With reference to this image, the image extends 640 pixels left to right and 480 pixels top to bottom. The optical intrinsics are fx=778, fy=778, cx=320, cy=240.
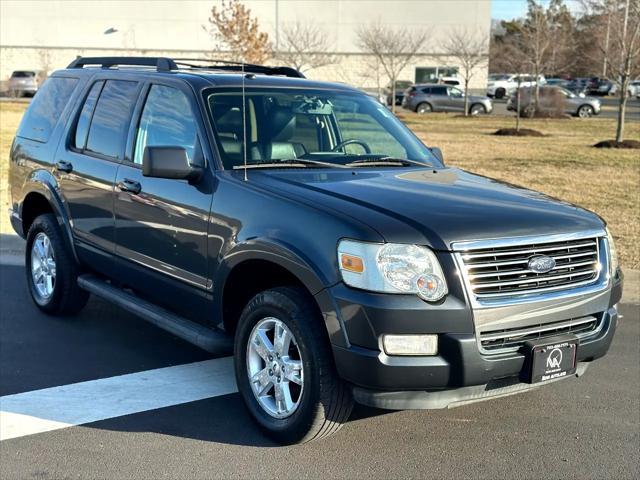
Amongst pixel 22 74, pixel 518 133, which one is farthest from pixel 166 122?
pixel 22 74

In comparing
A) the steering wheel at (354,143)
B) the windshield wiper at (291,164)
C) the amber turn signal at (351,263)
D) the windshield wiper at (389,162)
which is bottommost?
the amber turn signal at (351,263)

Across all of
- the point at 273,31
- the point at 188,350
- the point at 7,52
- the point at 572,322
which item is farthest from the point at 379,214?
the point at 7,52

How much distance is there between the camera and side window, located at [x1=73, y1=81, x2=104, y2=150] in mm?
5816

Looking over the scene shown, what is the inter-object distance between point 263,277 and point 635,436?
223 cm

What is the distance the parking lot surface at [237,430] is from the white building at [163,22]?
48306mm

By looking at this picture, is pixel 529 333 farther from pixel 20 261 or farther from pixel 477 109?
pixel 477 109

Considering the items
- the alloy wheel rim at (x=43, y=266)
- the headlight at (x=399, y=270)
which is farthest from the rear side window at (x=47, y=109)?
the headlight at (x=399, y=270)

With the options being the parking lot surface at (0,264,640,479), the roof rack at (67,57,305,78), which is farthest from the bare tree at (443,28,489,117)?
the parking lot surface at (0,264,640,479)

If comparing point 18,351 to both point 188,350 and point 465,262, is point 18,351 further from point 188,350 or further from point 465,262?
point 465,262

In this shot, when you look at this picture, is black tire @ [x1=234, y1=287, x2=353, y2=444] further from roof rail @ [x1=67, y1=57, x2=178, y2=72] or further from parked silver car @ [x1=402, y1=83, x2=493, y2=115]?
parked silver car @ [x1=402, y1=83, x2=493, y2=115]

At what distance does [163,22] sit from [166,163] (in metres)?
51.8

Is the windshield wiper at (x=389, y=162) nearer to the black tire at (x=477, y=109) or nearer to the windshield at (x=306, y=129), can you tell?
the windshield at (x=306, y=129)

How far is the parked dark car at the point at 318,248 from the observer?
356cm

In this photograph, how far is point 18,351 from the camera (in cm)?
550
